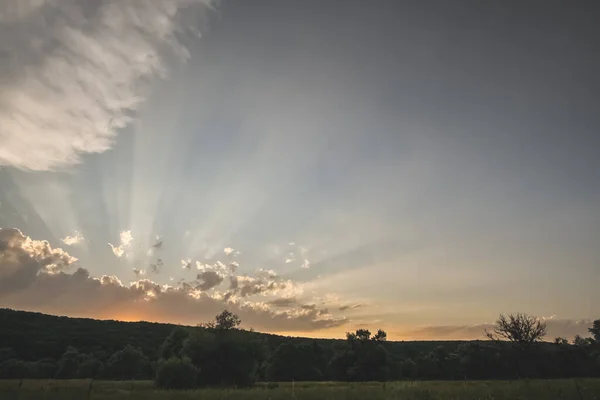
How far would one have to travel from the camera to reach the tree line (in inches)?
2884

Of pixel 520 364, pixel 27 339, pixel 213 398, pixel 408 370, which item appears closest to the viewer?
pixel 213 398

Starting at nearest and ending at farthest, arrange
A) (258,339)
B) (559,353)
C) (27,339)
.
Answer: (258,339), (559,353), (27,339)

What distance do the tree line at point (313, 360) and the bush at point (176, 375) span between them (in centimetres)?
36

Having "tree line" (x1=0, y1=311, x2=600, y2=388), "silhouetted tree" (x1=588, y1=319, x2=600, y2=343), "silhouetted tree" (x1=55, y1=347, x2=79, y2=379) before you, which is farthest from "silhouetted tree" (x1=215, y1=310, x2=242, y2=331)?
"silhouetted tree" (x1=588, y1=319, x2=600, y2=343)

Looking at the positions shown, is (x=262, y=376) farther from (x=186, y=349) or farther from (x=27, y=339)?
(x=27, y=339)

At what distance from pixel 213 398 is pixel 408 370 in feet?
353

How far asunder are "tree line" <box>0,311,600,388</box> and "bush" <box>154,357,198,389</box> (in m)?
0.36

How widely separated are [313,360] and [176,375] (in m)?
60.2

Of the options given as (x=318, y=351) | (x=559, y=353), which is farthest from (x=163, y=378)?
(x=559, y=353)

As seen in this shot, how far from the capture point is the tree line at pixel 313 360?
73250 mm

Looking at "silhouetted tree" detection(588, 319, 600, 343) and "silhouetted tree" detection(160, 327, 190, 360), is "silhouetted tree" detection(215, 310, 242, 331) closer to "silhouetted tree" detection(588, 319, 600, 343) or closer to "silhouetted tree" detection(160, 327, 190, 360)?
"silhouetted tree" detection(160, 327, 190, 360)

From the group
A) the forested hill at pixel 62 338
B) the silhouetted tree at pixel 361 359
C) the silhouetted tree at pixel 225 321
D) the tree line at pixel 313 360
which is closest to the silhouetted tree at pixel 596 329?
the tree line at pixel 313 360

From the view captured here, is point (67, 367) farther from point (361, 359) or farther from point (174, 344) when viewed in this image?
point (361, 359)

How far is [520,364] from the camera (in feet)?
291
